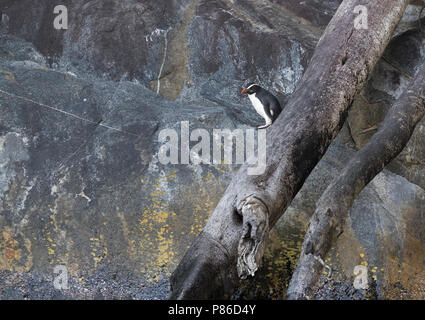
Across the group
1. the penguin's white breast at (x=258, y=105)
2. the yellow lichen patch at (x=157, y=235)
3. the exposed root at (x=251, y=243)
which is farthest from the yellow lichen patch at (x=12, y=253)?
the penguin's white breast at (x=258, y=105)

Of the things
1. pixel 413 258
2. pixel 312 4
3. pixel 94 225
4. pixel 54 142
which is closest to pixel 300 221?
pixel 413 258

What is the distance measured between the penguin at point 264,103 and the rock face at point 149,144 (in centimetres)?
16

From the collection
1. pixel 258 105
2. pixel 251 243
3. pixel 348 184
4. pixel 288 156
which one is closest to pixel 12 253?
pixel 251 243

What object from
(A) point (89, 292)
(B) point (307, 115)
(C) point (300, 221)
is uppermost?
(B) point (307, 115)

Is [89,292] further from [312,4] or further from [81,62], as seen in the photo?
[312,4]

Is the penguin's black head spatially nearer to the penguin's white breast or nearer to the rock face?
the penguin's white breast

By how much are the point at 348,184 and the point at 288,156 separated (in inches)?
13.1

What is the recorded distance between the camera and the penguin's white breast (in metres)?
3.63

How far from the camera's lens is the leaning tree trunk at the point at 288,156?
256 centimetres

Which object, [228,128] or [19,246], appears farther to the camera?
[228,128]

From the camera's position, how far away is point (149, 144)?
3.54 meters

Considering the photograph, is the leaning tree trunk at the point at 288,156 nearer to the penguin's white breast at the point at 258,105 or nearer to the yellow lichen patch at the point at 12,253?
the penguin's white breast at the point at 258,105

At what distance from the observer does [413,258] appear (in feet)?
10.9

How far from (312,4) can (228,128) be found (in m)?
1.38
